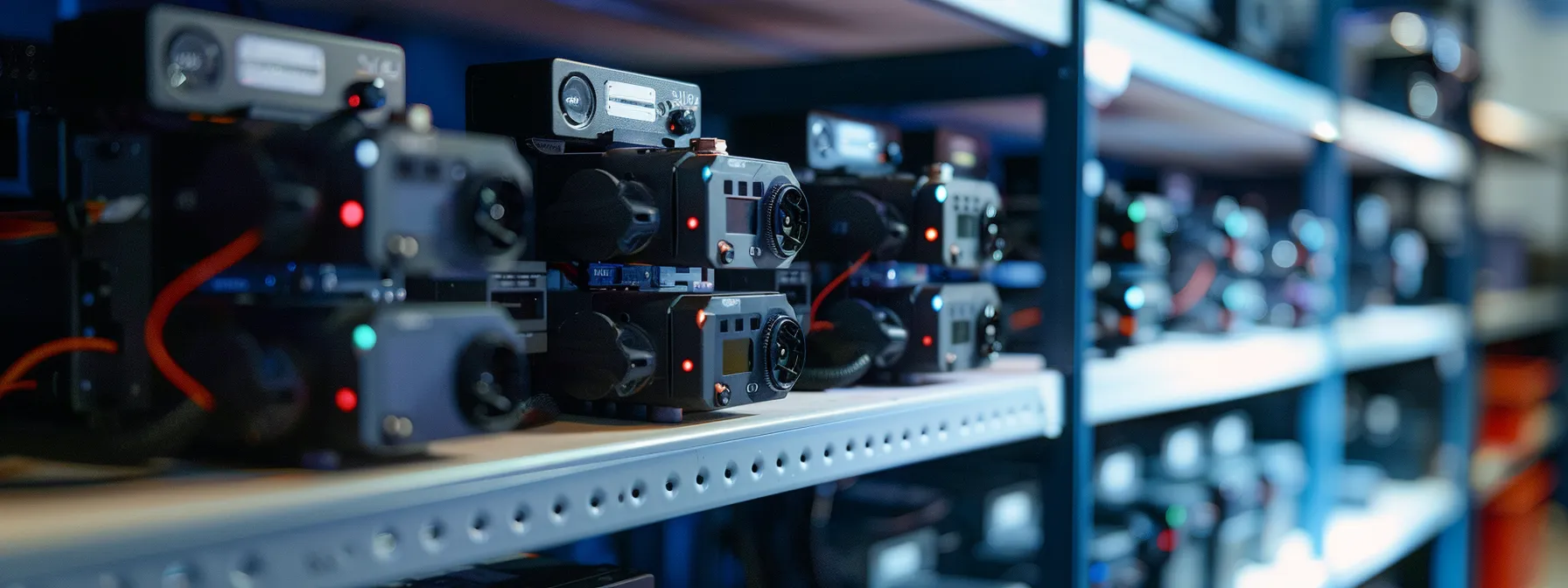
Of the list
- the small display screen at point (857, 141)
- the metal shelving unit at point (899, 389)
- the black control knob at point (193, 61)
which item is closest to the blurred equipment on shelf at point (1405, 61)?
the metal shelving unit at point (899, 389)

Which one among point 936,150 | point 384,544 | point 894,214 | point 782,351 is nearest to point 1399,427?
point 936,150

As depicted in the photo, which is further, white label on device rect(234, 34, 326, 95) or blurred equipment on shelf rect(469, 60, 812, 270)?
blurred equipment on shelf rect(469, 60, 812, 270)

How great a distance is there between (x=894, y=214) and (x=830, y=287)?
9 centimetres

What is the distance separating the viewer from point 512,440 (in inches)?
28.7

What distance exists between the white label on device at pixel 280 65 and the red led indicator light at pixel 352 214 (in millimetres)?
82

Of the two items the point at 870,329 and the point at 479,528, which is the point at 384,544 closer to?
the point at 479,528

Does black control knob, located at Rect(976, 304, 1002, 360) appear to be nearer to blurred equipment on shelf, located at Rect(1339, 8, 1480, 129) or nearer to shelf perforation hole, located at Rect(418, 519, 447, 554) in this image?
shelf perforation hole, located at Rect(418, 519, 447, 554)

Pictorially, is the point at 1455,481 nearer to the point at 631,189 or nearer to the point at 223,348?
the point at 631,189

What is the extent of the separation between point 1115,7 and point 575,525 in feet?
2.87

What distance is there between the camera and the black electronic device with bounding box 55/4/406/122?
563 millimetres

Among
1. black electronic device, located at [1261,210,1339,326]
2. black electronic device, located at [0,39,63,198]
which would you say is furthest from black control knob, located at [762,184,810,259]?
black electronic device, located at [1261,210,1339,326]

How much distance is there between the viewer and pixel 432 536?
1.94 feet

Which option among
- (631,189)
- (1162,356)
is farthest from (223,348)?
(1162,356)

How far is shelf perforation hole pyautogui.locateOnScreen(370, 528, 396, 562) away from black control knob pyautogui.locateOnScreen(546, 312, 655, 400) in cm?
23
